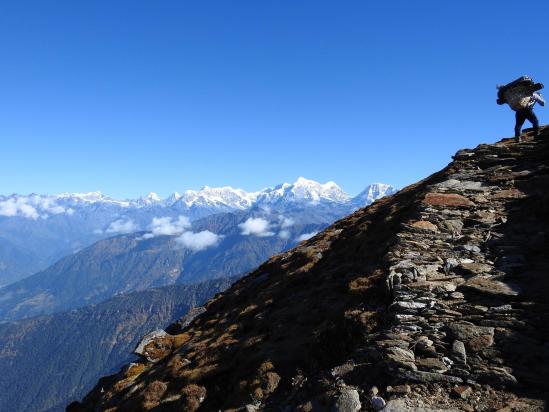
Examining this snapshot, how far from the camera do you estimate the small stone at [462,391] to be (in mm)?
9344

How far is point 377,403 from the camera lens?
31.6 ft

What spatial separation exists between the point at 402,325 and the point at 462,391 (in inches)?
97.6

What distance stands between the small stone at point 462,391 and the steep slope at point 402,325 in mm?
23

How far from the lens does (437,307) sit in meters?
12.2

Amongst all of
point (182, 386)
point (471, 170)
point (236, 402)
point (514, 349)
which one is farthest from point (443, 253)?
point (471, 170)

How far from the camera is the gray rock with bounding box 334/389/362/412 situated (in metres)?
9.87

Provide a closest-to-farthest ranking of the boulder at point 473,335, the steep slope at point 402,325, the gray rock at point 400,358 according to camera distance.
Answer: the steep slope at point 402,325 < the gray rock at point 400,358 < the boulder at point 473,335

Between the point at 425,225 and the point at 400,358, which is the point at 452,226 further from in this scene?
the point at 400,358

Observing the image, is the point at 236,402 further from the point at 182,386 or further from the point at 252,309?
the point at 252,309

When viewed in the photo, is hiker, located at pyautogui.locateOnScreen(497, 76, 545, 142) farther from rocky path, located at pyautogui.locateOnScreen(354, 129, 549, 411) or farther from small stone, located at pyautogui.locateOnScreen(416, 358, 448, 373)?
small stone, located at pyautogui.locateOnScreen(416, 358, 448, 373)

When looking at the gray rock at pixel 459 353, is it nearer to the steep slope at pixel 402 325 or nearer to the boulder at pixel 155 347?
the steep slope at pixel 402 325

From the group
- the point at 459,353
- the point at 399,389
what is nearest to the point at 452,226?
the point at 459,353

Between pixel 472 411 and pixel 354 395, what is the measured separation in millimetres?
2481

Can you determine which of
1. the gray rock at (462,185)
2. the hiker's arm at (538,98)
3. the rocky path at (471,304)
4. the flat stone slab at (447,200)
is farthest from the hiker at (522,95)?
the flat stone slab at (447,200)
